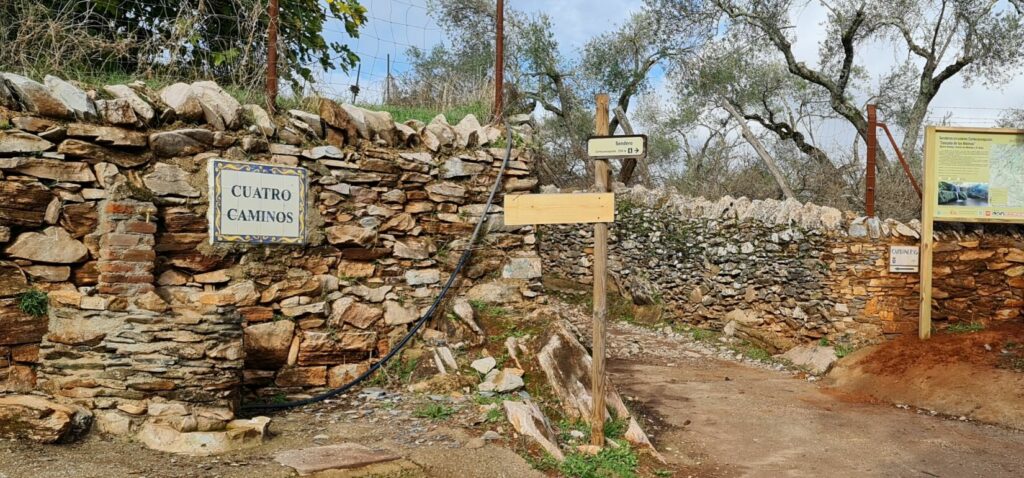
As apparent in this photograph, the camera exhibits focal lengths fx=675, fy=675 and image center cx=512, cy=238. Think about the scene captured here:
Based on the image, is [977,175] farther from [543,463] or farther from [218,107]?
[218,107]

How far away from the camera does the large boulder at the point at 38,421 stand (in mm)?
3416

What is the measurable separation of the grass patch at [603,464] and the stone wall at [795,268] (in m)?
5.88

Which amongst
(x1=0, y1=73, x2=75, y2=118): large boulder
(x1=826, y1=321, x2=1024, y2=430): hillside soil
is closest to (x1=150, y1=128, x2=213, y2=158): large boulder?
(x1=0, y1=73, x2=75, y2=118): large boulder

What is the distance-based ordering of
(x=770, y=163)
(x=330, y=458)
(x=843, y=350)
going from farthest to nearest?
(x=770, y=163)
(x=843, y=350)
(x=330, y=458)

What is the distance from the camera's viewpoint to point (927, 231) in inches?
332

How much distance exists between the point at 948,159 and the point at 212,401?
8.67 meters

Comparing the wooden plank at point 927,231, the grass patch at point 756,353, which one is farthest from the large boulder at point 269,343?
the wooden plank at point 927,231

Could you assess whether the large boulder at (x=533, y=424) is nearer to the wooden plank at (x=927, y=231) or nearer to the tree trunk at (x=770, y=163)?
the wooden plank at (x=927, y=231)

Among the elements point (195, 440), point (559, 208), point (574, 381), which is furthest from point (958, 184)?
point (195, 440)

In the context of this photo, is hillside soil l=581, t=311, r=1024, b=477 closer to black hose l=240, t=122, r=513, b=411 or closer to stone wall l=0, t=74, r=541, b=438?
stone wall l=0, t=74, r=541, b=438

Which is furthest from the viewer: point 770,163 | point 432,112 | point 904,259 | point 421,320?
point 770,163

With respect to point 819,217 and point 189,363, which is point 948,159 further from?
point 189,363

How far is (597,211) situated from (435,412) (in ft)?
5.76

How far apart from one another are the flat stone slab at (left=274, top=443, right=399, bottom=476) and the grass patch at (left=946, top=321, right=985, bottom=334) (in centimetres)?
787
